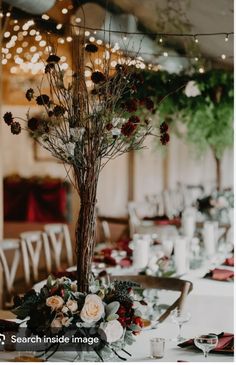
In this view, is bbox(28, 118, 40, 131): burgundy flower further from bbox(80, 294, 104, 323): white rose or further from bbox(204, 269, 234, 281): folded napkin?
bbox(204, 269, 234, 281): folded napkin

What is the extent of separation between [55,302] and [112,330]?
0.22m

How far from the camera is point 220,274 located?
373 cm

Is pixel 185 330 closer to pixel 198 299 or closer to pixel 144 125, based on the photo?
pixel 198 299

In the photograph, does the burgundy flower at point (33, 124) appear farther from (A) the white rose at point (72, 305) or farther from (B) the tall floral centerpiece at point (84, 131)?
(A) the white rose at point (72, 305)

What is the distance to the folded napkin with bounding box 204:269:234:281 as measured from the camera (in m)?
3.71

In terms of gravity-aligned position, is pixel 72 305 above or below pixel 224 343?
above

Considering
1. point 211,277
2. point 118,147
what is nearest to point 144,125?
point 118,147

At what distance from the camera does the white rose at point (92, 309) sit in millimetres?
2172

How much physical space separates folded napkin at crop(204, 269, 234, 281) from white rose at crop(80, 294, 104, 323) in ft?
5.40

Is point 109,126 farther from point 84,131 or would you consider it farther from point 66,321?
point 66,321

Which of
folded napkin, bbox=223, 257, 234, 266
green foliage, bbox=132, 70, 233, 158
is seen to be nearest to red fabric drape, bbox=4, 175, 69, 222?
green foliage, bbox=132, 70, 233, 158

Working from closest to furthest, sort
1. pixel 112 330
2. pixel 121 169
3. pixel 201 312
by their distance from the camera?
1. pixel 112 330
2. pixel 201 312
3. pixel 121 169

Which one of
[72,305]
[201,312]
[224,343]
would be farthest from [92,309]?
[201,312]

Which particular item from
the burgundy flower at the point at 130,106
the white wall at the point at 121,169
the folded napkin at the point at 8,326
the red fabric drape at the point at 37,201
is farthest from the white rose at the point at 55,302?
the red fabric drape at the point at 37,201
